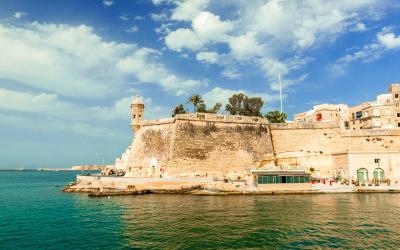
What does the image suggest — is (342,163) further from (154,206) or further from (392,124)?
(154,206)

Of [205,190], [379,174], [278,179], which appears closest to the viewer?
[205,190]

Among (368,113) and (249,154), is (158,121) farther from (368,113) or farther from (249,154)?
(368,113)

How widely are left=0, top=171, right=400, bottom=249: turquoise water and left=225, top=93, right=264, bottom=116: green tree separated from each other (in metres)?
26.7

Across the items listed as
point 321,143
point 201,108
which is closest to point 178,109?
point 201,108

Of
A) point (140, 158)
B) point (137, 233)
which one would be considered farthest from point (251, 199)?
point (140, 158)

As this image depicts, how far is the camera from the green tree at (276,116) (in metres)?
51.1

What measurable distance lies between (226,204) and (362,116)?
39851mm

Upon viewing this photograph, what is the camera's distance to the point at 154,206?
23.3 meters

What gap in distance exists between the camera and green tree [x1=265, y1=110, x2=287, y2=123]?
5109 cm

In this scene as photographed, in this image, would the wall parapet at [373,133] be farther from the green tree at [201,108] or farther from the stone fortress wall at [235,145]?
the green tree at [201,108]

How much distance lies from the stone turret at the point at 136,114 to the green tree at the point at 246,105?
17307 millimetres

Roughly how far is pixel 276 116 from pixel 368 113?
15.3 metres

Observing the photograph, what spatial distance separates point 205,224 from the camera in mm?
17156

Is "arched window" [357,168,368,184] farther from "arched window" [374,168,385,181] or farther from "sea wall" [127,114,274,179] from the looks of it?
"sea wall" [127,114,274,179]
